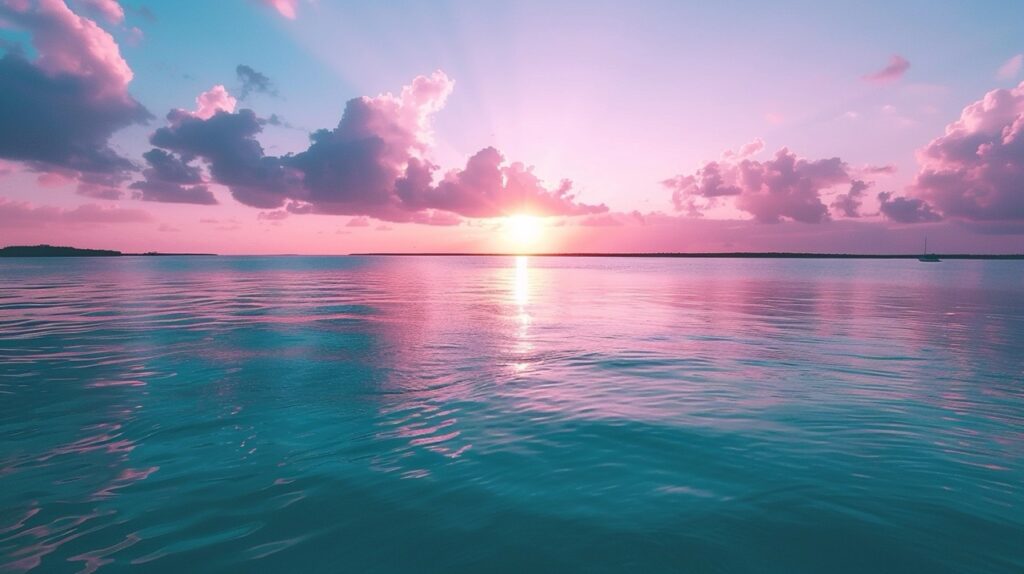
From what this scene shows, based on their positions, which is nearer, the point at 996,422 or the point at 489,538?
the point at 489,538

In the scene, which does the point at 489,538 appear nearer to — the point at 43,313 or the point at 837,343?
the point at 837,343

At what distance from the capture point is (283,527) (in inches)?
303

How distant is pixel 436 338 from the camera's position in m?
26.2

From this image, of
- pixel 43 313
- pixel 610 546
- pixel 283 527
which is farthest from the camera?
pixel 43 313

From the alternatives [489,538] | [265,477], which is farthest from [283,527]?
[489,538]

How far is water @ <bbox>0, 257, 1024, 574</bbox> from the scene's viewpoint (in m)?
7.09

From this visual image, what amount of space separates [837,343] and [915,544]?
19.7 m

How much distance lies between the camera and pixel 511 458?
10.3 m

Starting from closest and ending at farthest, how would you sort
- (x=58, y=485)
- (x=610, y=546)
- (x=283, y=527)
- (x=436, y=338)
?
(x=610, y=546), (x=283, y=527), (x=58, y=485), (x=436, y=338)

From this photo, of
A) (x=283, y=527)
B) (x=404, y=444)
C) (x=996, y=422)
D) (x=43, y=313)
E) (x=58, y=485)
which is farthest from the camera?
(x=43, y=313)

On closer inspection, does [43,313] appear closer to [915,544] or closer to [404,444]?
[404,444]

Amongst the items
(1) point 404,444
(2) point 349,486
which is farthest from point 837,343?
(2) point 349,486

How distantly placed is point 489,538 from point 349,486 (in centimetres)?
299

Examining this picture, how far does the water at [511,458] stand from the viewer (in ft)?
23.2
